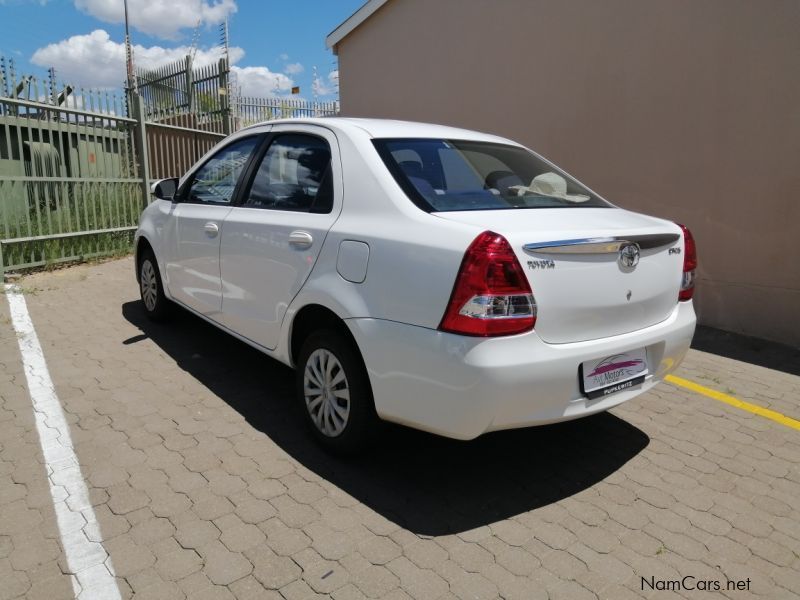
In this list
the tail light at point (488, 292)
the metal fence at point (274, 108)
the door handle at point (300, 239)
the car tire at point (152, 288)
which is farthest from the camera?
the metal fence at point (274, 108)

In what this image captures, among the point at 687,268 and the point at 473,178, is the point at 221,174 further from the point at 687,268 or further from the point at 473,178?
the point at 687,268

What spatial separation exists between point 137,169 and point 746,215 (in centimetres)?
785

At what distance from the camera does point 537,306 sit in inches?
100

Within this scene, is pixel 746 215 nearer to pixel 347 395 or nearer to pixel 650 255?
pixel 650 255

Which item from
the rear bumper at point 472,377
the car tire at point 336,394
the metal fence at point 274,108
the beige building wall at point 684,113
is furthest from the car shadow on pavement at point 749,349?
the metal fence at point 274,108

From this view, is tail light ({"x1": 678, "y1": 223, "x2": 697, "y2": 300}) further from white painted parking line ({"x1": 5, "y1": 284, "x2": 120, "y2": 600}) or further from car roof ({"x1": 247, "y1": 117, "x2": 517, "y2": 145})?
white painted parking line ({"x1": 5, "y1": 284, "x2": 120, "y2": 600})

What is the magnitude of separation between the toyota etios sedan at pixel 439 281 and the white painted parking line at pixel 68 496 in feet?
3.74

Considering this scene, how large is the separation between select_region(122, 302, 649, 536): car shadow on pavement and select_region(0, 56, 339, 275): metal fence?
442 centimetres

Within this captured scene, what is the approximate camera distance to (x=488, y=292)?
2477mm

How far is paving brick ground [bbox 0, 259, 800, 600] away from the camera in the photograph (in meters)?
2.42

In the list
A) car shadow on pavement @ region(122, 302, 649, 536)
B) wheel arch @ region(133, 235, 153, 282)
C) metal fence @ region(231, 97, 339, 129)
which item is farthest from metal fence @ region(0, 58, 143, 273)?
metal fence @ region(231, 97, 339, 129)

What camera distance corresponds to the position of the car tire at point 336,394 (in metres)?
2.97

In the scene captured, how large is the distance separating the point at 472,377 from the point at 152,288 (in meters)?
3.83

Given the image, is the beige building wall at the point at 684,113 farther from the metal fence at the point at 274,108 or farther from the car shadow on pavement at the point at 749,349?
the metal fence at the point at 274,108
